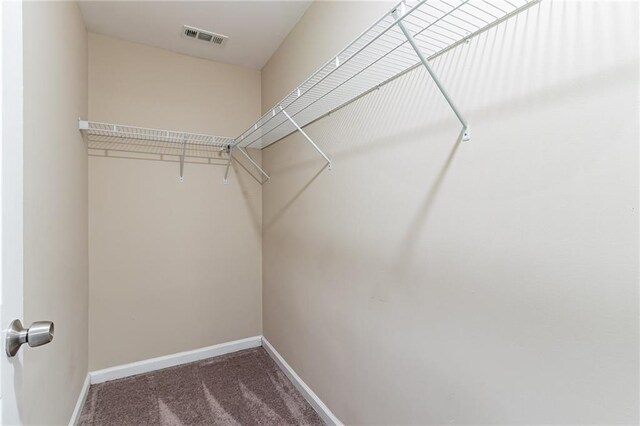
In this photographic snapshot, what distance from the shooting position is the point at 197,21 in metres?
2.01

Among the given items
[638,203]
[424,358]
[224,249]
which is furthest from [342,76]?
[224,249]

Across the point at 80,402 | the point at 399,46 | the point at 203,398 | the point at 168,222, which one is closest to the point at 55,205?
the point at 168,222

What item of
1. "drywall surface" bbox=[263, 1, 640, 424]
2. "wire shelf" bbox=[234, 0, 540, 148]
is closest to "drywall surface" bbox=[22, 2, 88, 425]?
"wire shelf" bbox=[234, 0, 540, 148]

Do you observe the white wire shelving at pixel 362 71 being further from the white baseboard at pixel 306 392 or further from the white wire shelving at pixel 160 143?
the white baseboard at pixel 306 392

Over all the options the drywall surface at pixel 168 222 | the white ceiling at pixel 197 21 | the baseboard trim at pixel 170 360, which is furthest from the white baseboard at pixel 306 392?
the white ceiling at pixel 197 21

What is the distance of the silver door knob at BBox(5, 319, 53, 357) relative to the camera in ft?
1.81

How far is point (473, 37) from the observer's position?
93 centimetres

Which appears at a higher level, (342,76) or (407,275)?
(342,76)

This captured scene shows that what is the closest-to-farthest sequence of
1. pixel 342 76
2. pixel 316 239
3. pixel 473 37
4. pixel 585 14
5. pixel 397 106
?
pixel 585 14 → pixel 473 37 → pixel 397 106 → pixel 342 76 → pixel 316 239

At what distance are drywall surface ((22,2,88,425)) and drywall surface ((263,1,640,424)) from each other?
127cm

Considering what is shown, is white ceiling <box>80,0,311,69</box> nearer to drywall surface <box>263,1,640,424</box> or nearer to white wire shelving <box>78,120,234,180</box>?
drywall surface <box>263,1,640,424</box>

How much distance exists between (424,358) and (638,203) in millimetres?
825

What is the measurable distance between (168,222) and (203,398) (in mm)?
1325

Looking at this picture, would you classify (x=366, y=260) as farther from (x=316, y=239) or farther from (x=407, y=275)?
(x=316, y=239)
